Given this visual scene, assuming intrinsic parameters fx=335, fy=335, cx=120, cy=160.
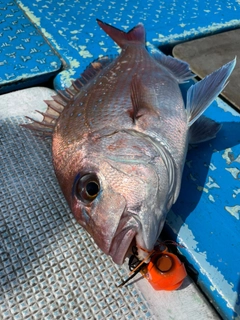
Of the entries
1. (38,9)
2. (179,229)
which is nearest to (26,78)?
(38,9)

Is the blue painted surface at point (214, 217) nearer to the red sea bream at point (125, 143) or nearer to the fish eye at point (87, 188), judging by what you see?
the red sea bream at point (125, 143)

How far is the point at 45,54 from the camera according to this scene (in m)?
2.44

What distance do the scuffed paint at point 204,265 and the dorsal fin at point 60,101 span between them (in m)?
0.77

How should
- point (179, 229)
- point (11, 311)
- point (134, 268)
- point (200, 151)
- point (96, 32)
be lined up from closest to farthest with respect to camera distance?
point (11, 311), point (134, 268), point (179, 229), point (200, 151), point (96, 32)

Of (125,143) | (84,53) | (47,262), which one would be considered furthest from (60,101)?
(47,262)

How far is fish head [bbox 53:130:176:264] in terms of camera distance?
1241 mm

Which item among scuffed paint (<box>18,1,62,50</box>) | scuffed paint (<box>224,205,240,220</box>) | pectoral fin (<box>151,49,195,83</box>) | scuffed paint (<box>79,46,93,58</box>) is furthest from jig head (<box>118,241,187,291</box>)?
scuffed paint (<box>18,1,62,50</box>)

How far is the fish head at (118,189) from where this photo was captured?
124 centimetres

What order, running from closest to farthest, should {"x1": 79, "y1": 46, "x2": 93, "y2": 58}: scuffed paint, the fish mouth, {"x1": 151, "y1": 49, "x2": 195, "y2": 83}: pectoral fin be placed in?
the fish mouth < {"x1": 151, "y1": 49, "x2": 195, "y2": 83}: pectoral fin < {"x1": 79, "y1": 46, "x2": 93, "y2": 58}: scuffed paint

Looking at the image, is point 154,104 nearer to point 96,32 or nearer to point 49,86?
point 49,86

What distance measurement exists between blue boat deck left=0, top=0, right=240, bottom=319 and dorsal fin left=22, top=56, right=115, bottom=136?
300 mm

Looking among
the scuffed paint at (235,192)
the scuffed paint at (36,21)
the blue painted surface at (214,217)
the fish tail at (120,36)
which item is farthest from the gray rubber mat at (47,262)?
the scuffed paint at (36,21)

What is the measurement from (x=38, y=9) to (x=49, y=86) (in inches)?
34.1

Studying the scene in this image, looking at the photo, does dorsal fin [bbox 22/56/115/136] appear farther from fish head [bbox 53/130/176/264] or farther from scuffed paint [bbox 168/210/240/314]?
scuffed paint [bbox 168/210/240/314]
